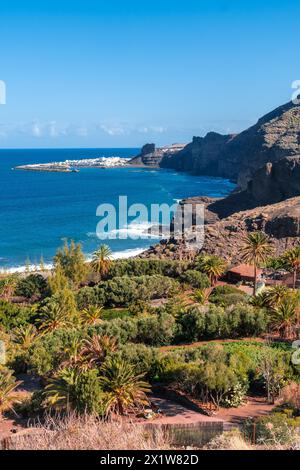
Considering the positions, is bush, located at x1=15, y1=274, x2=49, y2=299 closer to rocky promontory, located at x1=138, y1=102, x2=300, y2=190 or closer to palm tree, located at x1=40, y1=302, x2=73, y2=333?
palm tree, located at x1=40, y1=302, x2=73, y2=333

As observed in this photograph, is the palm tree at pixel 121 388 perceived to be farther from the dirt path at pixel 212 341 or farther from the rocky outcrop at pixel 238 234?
the rocky outcrop at pixel 238 234

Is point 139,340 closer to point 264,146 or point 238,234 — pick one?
point 238,234

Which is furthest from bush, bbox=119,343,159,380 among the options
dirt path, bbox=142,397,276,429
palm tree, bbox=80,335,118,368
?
dirt path, bbox=142,397,276,429

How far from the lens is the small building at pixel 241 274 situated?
154 feet

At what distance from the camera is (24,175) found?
185500mm

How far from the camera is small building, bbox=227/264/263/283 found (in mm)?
46844

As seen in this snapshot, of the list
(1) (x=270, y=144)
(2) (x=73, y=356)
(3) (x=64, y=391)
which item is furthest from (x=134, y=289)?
(1) (x=270, y=144)

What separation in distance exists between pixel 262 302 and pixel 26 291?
2022 centimetres

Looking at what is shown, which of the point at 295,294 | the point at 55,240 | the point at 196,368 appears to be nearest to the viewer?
the point at 196,368

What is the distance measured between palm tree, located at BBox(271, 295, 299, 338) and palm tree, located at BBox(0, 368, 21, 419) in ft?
47.9
